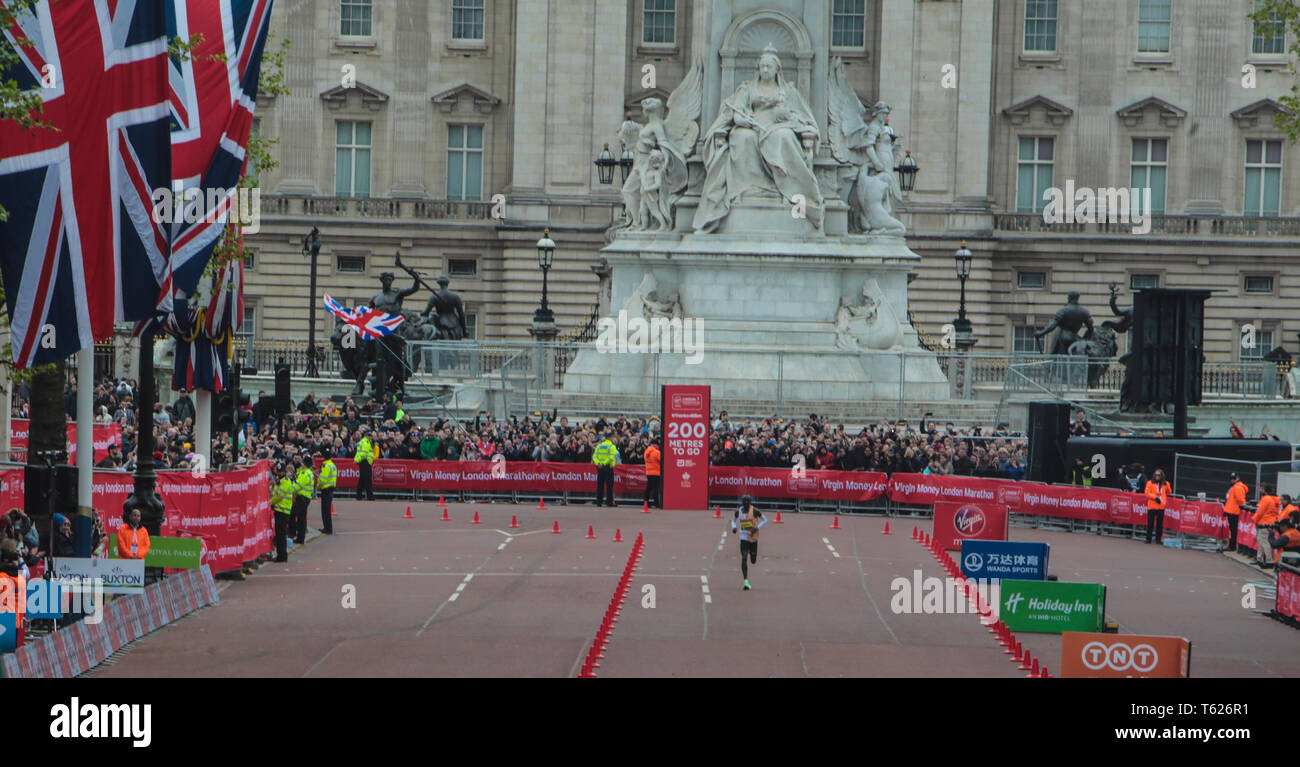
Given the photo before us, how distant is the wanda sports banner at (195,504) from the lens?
87.3ft

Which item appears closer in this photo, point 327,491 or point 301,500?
point 301,500

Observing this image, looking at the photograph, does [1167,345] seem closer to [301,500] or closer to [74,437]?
[301,500]

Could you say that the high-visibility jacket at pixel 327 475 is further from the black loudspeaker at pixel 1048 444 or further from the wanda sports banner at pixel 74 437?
the black loudspeaker at pixel 1048 444

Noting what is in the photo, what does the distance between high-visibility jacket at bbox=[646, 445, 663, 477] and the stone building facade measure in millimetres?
29853

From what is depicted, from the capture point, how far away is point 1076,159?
69.6 m

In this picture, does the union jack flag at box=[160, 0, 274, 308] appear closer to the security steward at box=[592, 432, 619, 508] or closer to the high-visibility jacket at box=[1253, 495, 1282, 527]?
the security steward at box=[592, 432, 619, 508]

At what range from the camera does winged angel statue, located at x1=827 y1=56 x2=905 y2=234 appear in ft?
158

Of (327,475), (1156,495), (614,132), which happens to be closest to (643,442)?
(327,475)

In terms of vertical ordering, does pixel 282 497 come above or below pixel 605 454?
below

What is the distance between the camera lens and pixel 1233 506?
33.9 m

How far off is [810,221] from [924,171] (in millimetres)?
20702

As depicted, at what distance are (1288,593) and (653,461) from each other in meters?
14.8

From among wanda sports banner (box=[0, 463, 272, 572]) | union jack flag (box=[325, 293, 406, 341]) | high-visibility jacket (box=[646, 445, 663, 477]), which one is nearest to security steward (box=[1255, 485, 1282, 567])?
high-visibility jacket (box=[646, 445, 663, 477])

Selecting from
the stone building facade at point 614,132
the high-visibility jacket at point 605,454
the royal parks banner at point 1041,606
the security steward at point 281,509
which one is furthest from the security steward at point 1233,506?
the stone building facade at point 614,132
